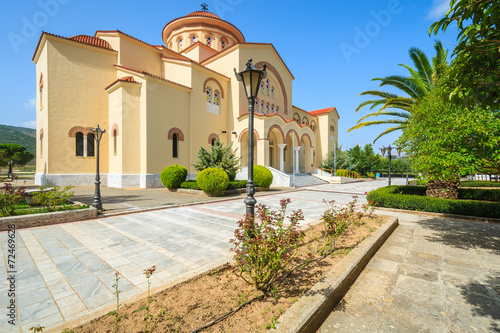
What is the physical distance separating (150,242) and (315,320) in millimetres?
4006

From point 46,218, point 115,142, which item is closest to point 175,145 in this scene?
point 115,142

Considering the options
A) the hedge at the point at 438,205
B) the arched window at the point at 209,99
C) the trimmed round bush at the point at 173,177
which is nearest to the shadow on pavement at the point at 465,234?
the hedge at the point at 438,205

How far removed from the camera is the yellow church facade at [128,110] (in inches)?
629

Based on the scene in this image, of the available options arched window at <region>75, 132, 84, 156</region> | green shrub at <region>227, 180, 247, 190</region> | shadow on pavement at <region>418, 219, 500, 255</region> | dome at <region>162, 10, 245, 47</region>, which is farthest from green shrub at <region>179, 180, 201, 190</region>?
dome at <region>162, 10, 245, 47</region>

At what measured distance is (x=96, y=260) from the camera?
4031mm

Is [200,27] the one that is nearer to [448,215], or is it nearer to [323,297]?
[448,215]

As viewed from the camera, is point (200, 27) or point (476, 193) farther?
Result: point (200, 27)

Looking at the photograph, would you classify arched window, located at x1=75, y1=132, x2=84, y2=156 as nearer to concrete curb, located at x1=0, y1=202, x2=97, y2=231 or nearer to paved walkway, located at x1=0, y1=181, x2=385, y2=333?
concrete curb, located at x1=0, y1=202, x2=97, y2=231

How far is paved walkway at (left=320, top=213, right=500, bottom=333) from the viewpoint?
97.0 inches

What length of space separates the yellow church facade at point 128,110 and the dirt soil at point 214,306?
14427mm

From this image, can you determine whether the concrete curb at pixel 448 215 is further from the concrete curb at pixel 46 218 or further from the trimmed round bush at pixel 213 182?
the concrete curb at pixel 46 218

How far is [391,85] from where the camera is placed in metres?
11.1

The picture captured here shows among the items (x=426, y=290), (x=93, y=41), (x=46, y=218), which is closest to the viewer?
(x=426, y=290)

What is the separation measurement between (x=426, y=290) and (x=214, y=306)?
2.98 m
